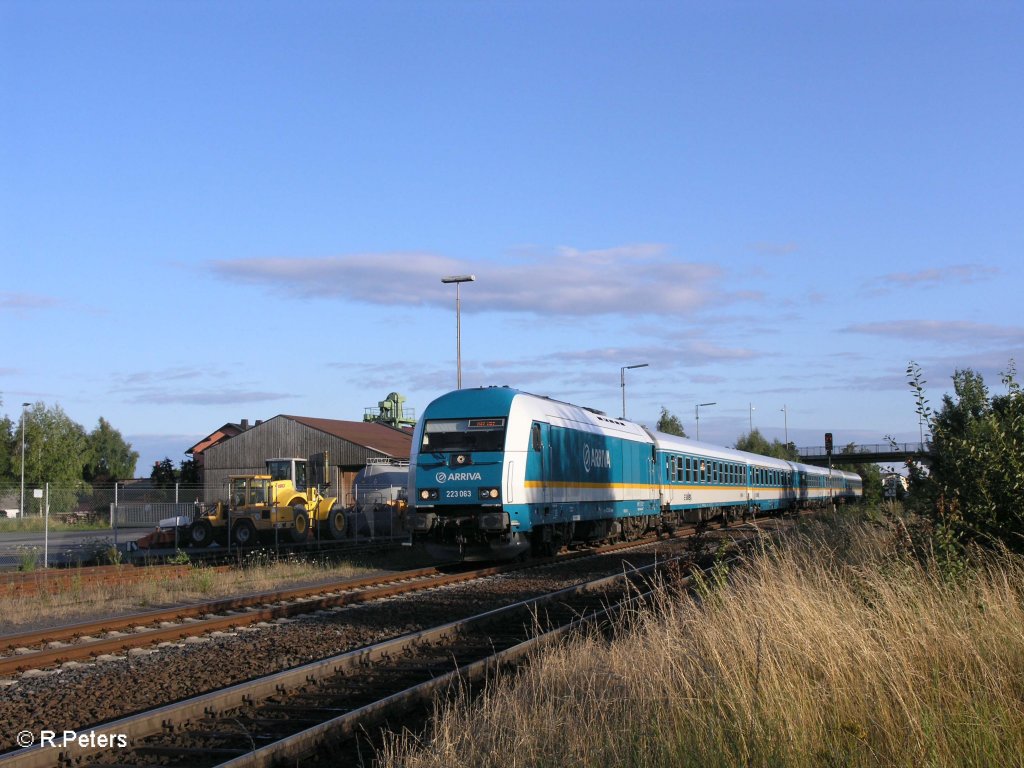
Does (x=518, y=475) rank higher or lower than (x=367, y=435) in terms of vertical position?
lower

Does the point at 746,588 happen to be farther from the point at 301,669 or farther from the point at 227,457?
the point at 227,457

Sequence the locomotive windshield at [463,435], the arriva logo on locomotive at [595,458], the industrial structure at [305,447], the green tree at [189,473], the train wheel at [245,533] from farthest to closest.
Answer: the green tree at [189,473] < the industrial structure at [305,447] < the train wheel at [245,533] < the arriva logo on locomotive at [595,458] < the locomotive windshield at [463,435]

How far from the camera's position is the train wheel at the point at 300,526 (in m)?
29.1

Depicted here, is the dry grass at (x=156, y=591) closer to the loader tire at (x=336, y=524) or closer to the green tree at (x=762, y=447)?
the loader tire at (x=336, y=524)

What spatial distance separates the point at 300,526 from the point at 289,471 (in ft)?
9.43

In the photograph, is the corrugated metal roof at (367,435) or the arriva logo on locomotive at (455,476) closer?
the arriva logo on locomotive at (455,476)

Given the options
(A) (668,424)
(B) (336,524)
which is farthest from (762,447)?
(B) (336,524)

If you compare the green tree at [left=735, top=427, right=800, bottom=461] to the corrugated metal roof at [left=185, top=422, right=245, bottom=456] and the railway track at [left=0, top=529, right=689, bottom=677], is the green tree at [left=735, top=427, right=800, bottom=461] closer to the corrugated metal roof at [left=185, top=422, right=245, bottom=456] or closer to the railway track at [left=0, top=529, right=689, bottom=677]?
the corrugated metal roof at [left=185, top=422, right=245, bottom=456]

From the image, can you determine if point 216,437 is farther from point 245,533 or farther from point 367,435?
point 245,533

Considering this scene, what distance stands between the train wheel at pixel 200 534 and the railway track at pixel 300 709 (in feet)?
64.3

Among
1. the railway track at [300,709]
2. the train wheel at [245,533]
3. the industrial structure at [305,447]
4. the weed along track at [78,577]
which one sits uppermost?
the industrial structure at [305,447]

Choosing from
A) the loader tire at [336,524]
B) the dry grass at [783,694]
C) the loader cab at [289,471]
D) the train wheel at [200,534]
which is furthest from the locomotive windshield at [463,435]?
the loader cab at [289,471]

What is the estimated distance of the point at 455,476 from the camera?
1895cm

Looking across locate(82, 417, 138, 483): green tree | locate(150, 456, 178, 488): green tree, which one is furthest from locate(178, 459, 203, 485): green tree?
locate(82, 417, 138, 483): green tree
